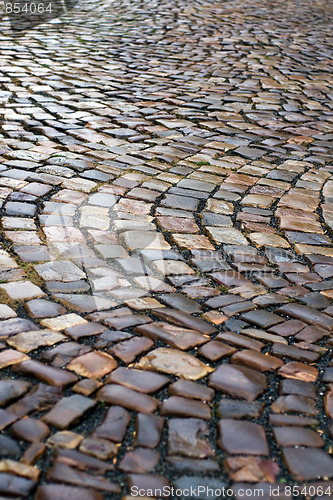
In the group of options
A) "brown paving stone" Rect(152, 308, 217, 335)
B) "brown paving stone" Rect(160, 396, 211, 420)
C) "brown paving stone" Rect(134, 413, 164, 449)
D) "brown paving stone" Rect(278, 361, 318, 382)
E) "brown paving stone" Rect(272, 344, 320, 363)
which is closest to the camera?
"brown paving stone" Rect(134, 413, 164, 449)

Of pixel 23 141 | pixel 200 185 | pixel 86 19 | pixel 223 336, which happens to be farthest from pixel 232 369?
pixel 86 19

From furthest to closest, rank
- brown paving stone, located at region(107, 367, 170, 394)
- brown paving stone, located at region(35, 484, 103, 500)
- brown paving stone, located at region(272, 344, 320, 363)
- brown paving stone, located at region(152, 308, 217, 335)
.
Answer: brown paving stone, located at region(152, 308, 217, 335)
brown paving stone, located at region(272, 344, 320, 363)
brown paving stone, located at region(107, 367, 170, 394)
brown paving stone, located at region(35, 484, 103, 500)

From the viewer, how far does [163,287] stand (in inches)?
105

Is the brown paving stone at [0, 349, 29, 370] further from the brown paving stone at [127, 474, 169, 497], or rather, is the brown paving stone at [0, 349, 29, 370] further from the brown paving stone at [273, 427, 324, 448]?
the brown paving stone at [273, 427, 324, 448]

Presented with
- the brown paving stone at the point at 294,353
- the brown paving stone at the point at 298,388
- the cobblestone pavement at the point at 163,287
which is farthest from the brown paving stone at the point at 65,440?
the brown paving stone at the point at 294,353

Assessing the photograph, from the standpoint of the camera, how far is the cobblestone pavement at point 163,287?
68.3 inches

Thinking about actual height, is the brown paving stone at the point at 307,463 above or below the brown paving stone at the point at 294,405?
above

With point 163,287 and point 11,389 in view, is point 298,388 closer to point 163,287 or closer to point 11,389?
point 163,287

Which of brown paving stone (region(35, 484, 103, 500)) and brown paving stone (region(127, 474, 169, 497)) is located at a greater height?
brown paving stone (region(35, 484, 103, 500))

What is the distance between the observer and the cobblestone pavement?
174cm

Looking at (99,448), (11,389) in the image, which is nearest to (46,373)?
(11,389)

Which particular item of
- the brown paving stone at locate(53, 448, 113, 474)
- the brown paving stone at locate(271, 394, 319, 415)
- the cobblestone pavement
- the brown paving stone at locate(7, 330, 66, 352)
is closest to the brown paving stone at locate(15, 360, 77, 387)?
the cobblestone pavement

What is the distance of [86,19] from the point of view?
9.79m

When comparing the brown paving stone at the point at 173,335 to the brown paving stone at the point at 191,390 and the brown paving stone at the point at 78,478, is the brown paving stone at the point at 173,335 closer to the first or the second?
the brown paving stone at the point at 191,390
